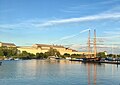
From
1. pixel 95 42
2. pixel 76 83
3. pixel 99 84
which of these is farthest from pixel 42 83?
pixel 95 42

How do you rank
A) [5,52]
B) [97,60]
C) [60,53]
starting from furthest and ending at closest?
[60,53], [5,52], [97,60]

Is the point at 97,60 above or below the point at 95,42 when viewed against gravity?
below

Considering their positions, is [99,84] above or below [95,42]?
below

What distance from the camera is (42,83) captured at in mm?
26078

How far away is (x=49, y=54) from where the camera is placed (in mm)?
158125

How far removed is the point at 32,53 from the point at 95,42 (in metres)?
73.2

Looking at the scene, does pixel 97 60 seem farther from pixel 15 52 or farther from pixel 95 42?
pixel 15 52

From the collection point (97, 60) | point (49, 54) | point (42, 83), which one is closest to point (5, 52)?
point (49, 54)

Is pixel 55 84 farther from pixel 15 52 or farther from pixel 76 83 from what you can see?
pixel 15 52

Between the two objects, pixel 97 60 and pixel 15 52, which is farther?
pixel 15 52

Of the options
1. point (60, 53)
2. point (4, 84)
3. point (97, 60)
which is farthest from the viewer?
point (60, 53)

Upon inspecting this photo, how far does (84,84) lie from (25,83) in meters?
5.58

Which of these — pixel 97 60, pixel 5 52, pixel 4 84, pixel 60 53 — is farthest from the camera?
pixel 60 53

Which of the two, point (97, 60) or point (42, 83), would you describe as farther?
point (97, 60)
